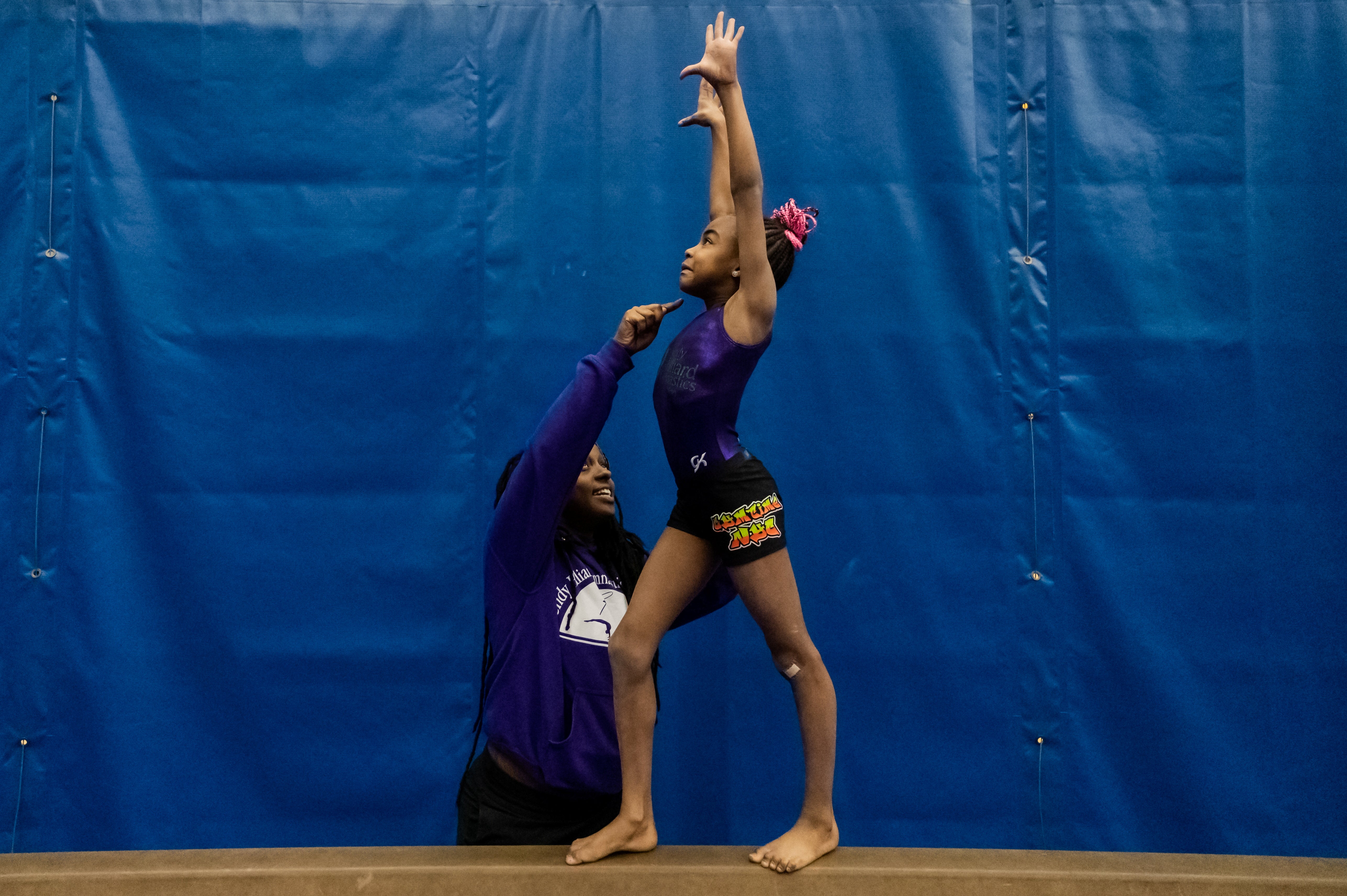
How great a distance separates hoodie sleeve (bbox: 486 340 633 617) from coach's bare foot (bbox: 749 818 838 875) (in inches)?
25.9

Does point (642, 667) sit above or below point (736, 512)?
below

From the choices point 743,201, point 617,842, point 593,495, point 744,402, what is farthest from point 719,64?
point 617,842

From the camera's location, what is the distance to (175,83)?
2.75 m

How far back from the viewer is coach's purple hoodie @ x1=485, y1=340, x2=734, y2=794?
1.96 metres

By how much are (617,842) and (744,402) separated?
1.33 m

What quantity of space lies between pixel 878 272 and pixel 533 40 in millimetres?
1114

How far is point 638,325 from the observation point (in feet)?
6.21

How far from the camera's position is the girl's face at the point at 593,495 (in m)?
2.14

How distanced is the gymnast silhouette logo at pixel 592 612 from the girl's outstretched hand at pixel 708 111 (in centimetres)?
92

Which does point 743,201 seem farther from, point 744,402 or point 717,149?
point 744,402

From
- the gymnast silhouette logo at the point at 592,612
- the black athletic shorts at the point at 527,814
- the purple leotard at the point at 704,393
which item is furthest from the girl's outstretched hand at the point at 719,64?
the black athletic shorts at the point at 527,814

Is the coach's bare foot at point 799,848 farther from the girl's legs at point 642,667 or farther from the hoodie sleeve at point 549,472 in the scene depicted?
the hoodie sleeve at point 549,472

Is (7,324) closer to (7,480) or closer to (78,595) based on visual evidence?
(7,480)

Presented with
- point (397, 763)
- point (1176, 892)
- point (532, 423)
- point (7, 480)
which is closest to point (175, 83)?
point (7, 480)
